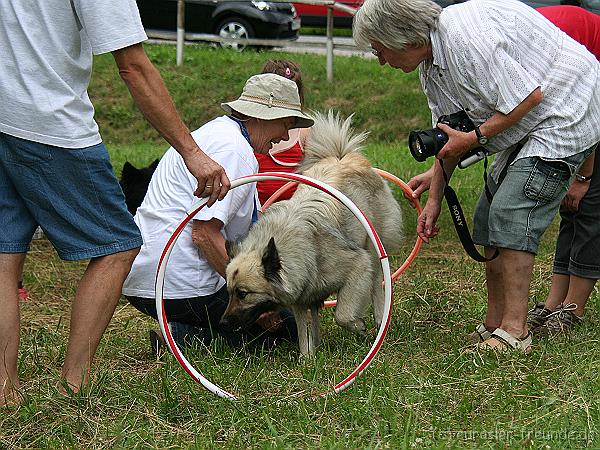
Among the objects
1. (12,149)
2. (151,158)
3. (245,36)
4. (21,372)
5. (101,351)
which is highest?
(12,149)

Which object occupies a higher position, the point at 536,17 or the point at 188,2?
the point at 536,17

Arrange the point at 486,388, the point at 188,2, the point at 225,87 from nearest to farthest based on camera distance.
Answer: the point at 486,388, the point at 225,87, the point at 188,2

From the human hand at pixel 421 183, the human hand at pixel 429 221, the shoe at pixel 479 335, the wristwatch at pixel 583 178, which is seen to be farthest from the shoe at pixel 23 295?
the wristwatch at pixel 583 178

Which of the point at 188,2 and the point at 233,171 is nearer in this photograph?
the point at 233,171

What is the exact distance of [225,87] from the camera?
15.6 metres

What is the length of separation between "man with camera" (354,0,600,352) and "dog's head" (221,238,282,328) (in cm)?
108

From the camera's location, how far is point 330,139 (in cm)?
594

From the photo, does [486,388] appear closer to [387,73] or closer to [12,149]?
[12,149]

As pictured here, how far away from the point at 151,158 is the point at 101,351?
6.07m

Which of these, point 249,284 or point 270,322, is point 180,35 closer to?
point 270,322

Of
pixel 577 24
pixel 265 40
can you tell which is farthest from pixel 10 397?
pixel 265 40

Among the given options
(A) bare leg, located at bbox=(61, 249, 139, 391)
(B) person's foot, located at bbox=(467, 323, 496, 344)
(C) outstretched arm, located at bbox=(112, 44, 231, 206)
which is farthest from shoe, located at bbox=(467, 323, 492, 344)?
(A) bare leg, located at bbox=(61, 249, 139, 391)

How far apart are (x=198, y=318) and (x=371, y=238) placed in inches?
50.3

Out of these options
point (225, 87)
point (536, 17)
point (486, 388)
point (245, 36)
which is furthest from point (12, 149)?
point (245, 36)
